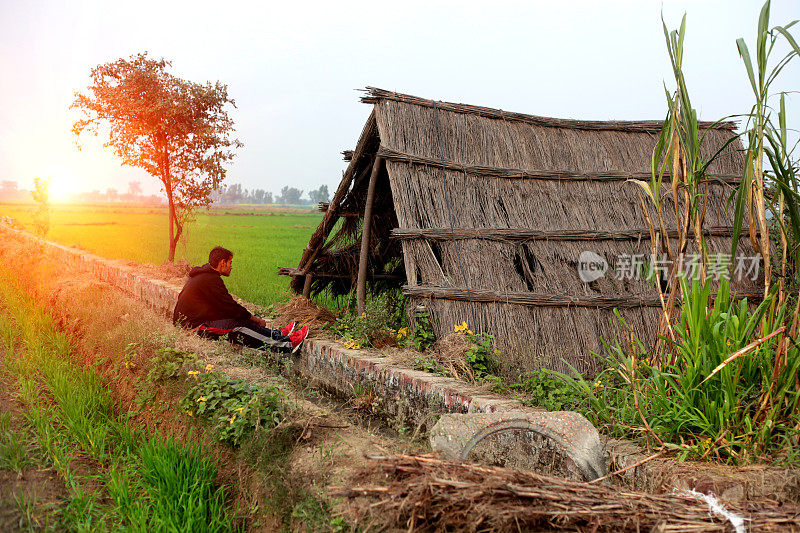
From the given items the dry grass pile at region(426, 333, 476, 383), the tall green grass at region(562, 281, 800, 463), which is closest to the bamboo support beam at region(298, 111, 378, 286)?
the dry grass pile at region(426, 333, 476, 383)

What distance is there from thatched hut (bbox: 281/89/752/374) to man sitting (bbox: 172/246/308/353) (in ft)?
4.05

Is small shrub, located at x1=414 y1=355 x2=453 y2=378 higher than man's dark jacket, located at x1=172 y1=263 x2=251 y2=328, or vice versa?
man's dark jacket, located at x1=172 y1=263 x2=251 y2=328

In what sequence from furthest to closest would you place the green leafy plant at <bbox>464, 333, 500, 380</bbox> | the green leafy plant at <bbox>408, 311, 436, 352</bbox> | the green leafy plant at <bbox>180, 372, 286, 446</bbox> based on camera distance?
the green leafy plant at <bbox>408, 311, 436, 352</bbox>, the green leafy plant at <bbox>464, 333, 500, 380</bbox>, the green leafy plant at <bbox>180, 372, 286, 446</bbox>

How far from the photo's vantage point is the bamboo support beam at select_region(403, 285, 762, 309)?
17.7 ft

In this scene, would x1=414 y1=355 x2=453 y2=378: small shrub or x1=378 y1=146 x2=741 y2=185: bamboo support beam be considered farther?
x1=378 y1=146 x2=741 y2=185: bamboo support beam

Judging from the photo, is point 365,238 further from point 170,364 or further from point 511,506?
point 511,506

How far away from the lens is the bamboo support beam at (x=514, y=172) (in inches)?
238

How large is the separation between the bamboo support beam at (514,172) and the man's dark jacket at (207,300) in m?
2.19

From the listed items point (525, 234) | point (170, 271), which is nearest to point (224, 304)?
point (525, 234)

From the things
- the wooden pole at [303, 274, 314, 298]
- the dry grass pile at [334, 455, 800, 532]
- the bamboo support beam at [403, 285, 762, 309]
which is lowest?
the dry grass pile at [334, 455, 800, 532]

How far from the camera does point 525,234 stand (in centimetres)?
616

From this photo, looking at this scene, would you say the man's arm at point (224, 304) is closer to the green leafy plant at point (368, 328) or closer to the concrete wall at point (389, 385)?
the concrete wall at point (389, 385)

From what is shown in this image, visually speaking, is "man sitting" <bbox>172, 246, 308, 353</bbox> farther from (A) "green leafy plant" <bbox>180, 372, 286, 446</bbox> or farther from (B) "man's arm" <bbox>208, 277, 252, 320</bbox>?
(A) "green leafy plant" <bbox>180, 372, 286, 446</bbox>

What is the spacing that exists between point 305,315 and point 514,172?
9.73 ft
